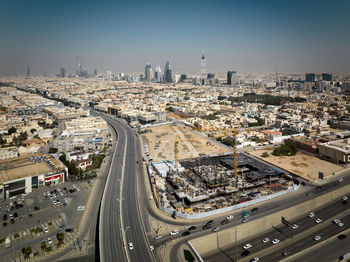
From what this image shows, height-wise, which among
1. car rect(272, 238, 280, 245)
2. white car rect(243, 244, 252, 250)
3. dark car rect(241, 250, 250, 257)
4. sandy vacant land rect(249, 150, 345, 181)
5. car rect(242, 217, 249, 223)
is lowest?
dark car rect(241, 250, 250, 257)

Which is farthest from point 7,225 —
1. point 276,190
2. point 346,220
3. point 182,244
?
point 346,220

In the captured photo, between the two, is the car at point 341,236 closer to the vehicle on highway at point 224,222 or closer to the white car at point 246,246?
the white car at point 246,246

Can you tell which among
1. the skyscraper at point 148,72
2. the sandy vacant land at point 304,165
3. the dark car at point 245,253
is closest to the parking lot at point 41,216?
the dark car at point 245,253

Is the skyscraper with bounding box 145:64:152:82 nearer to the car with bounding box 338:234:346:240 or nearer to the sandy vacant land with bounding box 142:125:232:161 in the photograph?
the sandy vacant land with bounding box 142:125:232:161

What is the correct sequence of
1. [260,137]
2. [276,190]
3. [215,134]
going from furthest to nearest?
[215,134] → [260,137] → [276,190]

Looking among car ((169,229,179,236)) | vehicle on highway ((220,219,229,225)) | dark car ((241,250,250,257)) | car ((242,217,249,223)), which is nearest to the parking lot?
car ((169,229,179,236))

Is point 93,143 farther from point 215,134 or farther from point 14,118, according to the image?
point 14,118
